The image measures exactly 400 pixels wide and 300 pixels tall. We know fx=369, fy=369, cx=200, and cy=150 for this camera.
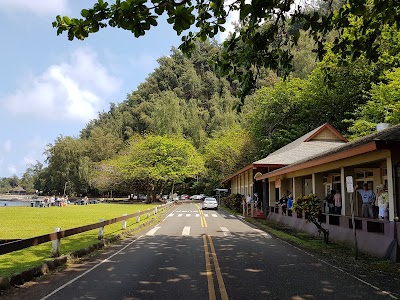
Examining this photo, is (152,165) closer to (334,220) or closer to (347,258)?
(334,220)

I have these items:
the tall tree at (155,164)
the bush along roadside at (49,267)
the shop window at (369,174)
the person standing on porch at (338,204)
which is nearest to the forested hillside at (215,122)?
the tall tree at (155,164)

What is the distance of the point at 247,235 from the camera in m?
17.9

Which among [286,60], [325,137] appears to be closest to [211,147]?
[325,137]

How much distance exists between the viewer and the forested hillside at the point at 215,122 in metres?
36.2

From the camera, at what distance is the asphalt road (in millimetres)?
7082

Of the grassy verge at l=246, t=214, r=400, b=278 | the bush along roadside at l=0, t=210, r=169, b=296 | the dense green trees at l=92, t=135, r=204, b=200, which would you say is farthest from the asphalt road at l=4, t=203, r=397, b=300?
the dense green trees at l=92, t=135, r=204, b=200

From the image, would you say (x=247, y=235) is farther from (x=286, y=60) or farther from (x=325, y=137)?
(x=325, y=137)

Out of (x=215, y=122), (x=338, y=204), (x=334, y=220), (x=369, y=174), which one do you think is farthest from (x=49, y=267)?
(x=215, y=122)

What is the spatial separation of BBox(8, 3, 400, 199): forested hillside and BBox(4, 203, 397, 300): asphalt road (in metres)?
4.07

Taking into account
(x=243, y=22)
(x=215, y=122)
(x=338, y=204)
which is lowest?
(x=338, y=204)

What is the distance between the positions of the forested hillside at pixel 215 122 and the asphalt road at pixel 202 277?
13.4ft

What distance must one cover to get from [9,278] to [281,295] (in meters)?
5.62

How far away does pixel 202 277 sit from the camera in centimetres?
846

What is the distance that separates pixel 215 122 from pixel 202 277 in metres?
86.4
